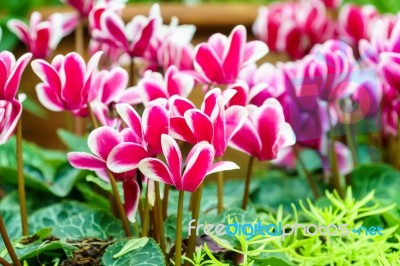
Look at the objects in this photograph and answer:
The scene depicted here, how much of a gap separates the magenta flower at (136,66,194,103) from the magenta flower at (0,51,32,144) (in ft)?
0.50

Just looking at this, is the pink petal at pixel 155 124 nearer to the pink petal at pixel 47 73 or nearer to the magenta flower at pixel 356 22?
the pink petal at pixel 47 73

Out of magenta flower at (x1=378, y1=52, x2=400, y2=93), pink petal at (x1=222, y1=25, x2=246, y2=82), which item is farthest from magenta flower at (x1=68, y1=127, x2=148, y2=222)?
magenta flower at (x1=378, y1=52, x2=400, y2=93)

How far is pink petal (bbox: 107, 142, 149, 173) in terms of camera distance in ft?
2.65

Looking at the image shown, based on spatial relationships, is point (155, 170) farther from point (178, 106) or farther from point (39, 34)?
point (39, 34)

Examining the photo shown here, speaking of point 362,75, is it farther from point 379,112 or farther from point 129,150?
point 129,150

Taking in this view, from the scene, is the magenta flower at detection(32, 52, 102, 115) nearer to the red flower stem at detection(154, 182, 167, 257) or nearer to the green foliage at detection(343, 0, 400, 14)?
the red flower stem at detection(154, 182, 167, 257)

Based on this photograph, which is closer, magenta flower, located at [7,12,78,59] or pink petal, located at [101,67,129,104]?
pink petal, located at [101,67,129,104]

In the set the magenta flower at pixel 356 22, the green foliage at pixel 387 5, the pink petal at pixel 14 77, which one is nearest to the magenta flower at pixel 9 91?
the pink petal at pixel 14 77

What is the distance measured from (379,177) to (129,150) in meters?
0.72

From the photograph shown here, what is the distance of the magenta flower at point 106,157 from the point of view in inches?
32.8

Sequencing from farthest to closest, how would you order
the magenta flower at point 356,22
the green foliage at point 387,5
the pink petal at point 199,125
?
the green foliage at point 387,5, the magenta flower at point 356,22, the pink petal at point 199,125

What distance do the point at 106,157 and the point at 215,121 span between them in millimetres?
133

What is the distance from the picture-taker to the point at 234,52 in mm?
986

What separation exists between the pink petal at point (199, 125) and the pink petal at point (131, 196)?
0.13 m
